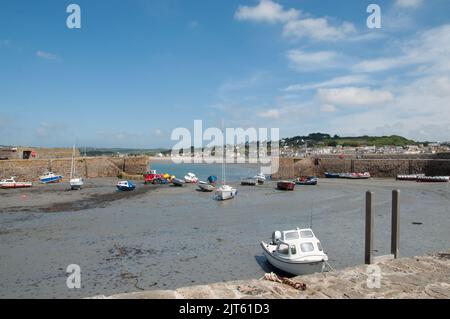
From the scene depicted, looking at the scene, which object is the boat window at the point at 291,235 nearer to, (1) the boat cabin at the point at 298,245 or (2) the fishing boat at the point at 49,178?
(1) the boat cabin at the point at 298,245

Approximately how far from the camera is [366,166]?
7325 centimetres

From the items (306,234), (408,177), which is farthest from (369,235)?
(408,177)

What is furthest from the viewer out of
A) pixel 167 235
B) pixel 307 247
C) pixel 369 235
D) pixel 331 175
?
pixel 331 175

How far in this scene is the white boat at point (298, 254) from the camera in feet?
46.4

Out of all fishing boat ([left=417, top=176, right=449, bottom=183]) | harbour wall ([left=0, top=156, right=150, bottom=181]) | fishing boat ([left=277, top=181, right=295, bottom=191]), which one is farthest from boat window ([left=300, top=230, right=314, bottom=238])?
harbour wall ([left=0, top=156, right=150, bottom=181])

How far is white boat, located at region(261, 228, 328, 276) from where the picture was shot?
14148mm

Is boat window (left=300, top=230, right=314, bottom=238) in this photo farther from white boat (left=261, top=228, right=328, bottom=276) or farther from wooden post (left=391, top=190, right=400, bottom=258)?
wooden post (left=391, top=190, right=400, bottom=258)

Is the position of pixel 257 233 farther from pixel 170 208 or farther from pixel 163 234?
pixel 170 208

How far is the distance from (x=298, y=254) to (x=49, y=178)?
178 feet

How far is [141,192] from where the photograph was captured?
4838cm

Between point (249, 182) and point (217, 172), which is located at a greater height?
point (249, 182)

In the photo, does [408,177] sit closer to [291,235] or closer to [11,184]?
[291,235]
